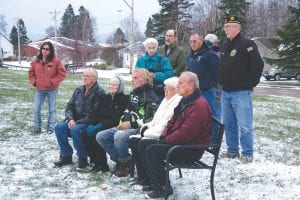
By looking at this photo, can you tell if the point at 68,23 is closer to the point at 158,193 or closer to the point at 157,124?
the point at 157,124

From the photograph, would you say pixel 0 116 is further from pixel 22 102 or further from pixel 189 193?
pixel 189 193

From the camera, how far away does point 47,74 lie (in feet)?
28.8

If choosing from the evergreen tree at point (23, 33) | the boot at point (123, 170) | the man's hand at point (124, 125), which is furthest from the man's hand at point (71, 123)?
the evergreen tree at point (23, 33)

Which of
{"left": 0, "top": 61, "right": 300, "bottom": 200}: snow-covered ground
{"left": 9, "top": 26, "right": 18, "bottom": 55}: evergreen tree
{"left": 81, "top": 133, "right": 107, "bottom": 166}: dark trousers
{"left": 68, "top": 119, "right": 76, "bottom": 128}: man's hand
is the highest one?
{"left": 9, "top": 26, "right": 18, "bottom": 55}: evergreen tree

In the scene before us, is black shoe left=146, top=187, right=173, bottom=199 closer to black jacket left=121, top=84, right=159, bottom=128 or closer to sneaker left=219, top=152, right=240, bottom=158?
black jacket left=121, top=84, right=159, bottom=128

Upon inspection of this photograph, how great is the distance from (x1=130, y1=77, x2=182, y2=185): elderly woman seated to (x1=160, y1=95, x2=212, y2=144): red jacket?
0.32 meters

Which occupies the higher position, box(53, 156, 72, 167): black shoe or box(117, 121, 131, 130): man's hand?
box(117, 121, 131, 130): man's hand

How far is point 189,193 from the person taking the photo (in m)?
5.20

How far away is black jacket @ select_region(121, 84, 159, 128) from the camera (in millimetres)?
5859

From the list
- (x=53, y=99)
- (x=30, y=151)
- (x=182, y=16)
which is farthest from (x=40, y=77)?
(x=182, y=16)

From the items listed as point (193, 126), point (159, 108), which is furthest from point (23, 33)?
point (193, 126)

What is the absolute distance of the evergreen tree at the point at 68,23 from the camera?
9910 centimetres

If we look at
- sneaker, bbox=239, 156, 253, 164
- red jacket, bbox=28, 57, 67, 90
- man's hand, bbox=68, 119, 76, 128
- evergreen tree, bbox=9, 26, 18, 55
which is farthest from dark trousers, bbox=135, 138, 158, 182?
evergreen tree, bbox=9, 26, 18, 55

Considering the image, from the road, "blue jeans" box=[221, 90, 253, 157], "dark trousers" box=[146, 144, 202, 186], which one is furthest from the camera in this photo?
the road
